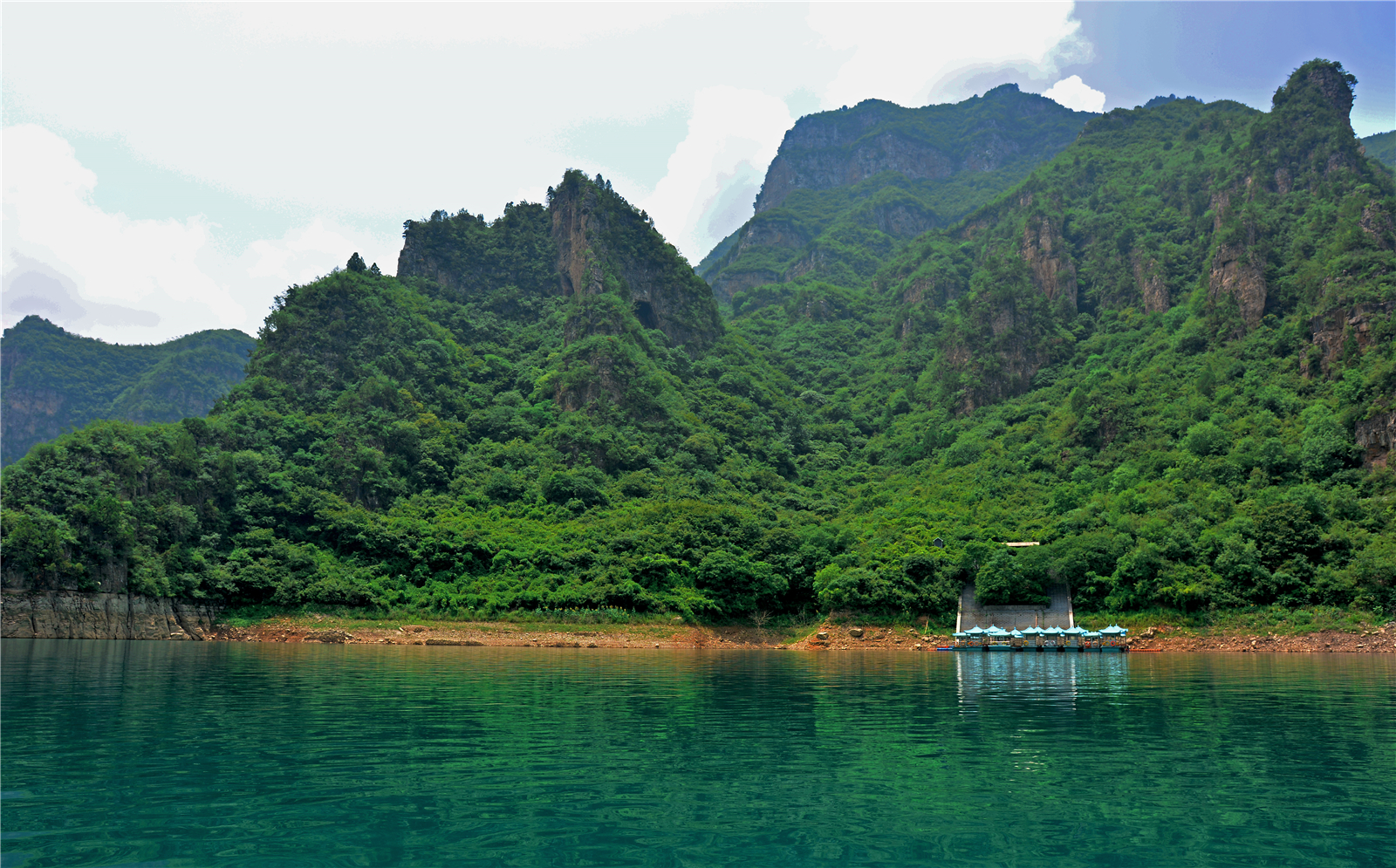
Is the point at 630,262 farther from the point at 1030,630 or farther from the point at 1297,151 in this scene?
the point at 1030,630

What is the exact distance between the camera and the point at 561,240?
14388cm

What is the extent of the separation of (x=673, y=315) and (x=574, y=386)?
112 ft

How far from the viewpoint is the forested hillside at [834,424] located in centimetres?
6569

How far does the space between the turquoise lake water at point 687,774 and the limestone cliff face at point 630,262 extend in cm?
11227

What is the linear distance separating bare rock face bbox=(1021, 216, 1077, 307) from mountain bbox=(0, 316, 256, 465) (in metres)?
145

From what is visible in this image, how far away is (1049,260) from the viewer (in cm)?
13375

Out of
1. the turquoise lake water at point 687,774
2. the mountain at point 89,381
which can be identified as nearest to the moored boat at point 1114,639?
the turquoise lake water at point 687,774

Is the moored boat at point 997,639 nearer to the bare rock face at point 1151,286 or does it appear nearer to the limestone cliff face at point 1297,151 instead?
the limestone cliff face at point 1297,151

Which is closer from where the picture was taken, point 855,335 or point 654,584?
point 654,584

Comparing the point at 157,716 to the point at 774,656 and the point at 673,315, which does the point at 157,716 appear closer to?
the point at 774,656

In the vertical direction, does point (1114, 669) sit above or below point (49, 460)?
below

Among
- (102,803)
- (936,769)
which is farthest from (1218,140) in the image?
(102,803)

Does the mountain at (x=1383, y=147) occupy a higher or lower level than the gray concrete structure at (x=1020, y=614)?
higher

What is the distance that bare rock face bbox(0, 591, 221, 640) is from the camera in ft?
189
